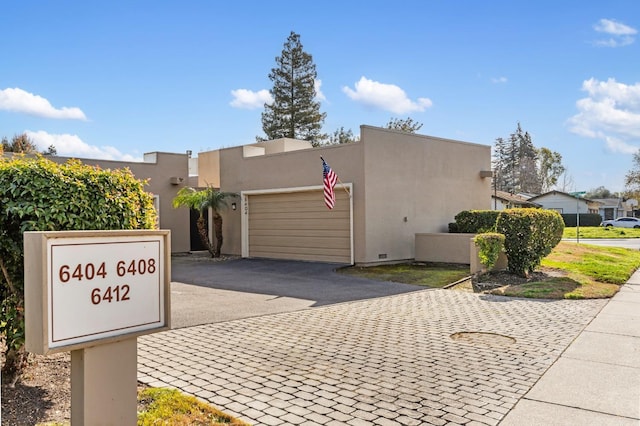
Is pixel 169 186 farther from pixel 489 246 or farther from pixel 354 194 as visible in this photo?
pixel 489 246

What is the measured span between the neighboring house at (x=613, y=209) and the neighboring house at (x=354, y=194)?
50.3 meters

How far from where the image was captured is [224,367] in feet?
17.5

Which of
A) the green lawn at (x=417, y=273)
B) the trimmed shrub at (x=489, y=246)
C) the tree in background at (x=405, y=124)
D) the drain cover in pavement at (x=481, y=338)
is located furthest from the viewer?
the tree in background at (x=405, y=124)

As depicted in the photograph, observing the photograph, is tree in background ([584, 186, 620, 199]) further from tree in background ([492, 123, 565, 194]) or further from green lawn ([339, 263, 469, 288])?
green lawn ([339, 263, 469, 288])

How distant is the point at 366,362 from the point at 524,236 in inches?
293

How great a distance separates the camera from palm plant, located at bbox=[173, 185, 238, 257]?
17.8 meters

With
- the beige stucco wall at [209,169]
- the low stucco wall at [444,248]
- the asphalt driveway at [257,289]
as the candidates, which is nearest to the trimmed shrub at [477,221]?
the low stucco wall at [444,248]

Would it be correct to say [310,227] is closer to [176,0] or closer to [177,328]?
[176,0]

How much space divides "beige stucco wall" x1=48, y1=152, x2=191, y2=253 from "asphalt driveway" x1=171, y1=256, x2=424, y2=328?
13.1ft

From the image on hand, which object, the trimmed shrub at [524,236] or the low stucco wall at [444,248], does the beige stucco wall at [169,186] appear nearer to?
the low stucco wall at [444,248]

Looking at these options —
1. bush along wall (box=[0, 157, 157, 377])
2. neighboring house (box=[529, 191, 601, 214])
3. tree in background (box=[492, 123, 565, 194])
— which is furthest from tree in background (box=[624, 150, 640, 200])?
bush along wall (box=[0, 157, 157, 377])

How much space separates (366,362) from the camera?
5.50 m

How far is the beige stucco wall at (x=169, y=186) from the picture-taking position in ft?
63.0

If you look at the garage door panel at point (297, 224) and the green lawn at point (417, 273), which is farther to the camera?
the garage door panel at point (297, 224)
